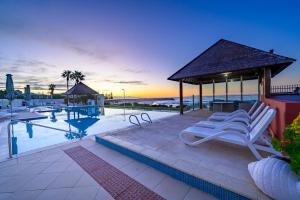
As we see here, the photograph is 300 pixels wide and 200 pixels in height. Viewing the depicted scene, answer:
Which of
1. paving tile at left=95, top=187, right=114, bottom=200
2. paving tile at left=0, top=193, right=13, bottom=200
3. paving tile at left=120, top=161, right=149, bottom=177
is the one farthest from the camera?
paving tile at left=120, top=161, right=149, bottom=177

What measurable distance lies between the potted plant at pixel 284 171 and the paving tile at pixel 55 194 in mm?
3041

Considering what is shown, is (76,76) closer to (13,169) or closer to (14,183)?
(13,169)

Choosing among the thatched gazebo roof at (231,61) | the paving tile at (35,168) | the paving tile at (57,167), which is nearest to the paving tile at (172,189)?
the paving tile at (57,167)

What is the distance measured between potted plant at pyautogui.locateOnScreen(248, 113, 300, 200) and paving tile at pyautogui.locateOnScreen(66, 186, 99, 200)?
101 inches

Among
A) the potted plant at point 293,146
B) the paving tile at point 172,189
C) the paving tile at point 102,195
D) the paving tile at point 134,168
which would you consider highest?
the potted plant at point 293,146

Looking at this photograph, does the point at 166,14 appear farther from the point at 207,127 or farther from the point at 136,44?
the point at 207,127

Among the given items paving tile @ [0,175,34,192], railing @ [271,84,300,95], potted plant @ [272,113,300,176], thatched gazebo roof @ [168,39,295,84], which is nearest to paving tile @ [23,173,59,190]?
paving tile @ [0,175,34,192]

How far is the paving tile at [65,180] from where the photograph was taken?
2.64 meters

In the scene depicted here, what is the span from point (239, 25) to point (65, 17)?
36.5 ft

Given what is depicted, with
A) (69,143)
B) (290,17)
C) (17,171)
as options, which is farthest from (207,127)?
(290,17)

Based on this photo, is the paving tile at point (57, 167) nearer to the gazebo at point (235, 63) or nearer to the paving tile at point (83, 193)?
the paving tile at point (83, 193)

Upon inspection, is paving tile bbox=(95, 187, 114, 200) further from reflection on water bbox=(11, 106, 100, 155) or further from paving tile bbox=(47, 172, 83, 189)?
reflection on water bbox=(11, 106, 100, 155)

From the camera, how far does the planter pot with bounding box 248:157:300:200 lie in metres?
1.57

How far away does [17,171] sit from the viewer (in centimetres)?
321
